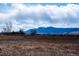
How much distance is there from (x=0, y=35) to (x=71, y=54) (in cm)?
73

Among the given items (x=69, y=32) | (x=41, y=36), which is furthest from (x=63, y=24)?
(x=41, y=36)

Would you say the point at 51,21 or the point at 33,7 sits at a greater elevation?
the point at 33,7

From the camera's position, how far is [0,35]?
1935 mm

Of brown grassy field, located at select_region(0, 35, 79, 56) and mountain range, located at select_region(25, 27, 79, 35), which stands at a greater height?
mountain range, located at select_region(25, 27, 79, 35)

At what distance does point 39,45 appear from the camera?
192 centimetres

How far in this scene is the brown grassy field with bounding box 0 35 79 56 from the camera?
1.90 metres

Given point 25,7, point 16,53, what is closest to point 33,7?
point 25,7

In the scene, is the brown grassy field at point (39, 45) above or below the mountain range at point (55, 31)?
below

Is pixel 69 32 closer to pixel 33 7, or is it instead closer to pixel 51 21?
pixel 51 21

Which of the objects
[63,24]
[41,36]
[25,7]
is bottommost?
[41,36]

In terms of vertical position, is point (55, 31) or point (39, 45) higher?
point (55, 31)

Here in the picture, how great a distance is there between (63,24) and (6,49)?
2.04 ft

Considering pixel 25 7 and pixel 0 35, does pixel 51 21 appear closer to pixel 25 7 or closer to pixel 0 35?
pixel 25 7

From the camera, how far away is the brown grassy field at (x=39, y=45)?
6.22 feet
